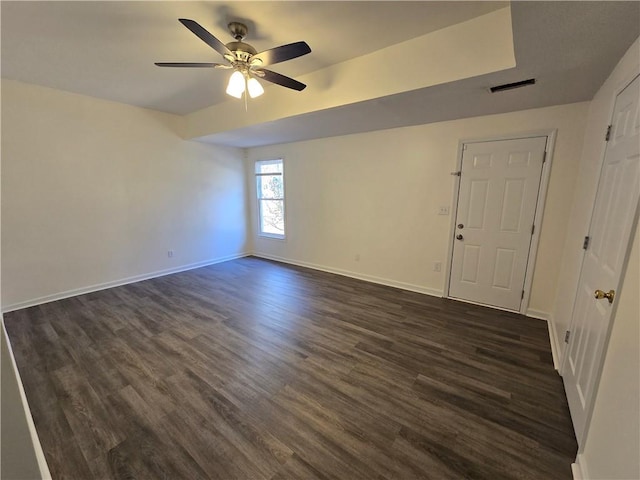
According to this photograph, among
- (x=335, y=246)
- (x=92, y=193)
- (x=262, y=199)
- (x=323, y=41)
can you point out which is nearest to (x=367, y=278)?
(x=335, y=246)

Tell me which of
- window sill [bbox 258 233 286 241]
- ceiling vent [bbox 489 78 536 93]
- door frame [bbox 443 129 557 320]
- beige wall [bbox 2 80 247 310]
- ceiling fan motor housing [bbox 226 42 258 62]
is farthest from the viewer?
window sill [bbox 258 233 286 241]

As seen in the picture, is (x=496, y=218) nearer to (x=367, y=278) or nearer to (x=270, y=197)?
(x=367, y=278)

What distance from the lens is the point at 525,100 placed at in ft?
8.36

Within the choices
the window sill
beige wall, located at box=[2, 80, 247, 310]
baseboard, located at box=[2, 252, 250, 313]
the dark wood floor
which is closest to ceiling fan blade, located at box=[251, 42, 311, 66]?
the dark wood floor

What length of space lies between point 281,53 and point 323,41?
585 millimetres

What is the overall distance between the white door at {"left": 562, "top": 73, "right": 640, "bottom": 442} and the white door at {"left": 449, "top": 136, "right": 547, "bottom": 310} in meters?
1.25

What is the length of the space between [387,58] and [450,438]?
2902 mm

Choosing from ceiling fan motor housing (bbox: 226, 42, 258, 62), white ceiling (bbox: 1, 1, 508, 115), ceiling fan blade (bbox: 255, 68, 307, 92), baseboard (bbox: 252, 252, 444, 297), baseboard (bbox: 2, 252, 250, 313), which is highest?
white ceiling (bbox: 1, 1, 508, 115)

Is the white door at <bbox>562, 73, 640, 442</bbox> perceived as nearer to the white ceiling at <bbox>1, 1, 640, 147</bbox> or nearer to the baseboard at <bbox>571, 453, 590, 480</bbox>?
the baseboard at <bbox>571, 453, 590, 480</bbox>

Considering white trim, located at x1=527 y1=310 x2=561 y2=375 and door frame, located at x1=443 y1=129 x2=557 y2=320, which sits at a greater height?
door frame, located at x1=443 y1=129 x2=557 y2=320

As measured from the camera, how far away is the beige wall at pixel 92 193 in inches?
125

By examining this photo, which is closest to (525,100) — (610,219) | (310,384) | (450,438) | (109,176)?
(610,219)

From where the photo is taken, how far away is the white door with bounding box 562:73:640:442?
4.27 feet

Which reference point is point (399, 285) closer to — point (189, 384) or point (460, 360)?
point (460, 360)
